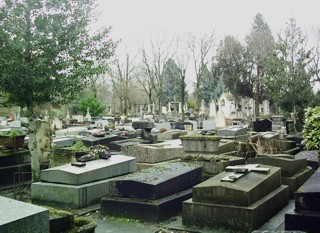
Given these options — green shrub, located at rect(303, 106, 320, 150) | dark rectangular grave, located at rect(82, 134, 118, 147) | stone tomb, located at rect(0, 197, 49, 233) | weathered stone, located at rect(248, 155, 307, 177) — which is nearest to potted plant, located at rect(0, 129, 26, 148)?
dark rectangular grave, located at rect(82, 134, 118, 147)

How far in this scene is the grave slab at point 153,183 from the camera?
6570 millimetres

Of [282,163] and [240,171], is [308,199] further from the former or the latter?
[282,163]

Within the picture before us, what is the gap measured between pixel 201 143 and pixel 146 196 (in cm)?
416

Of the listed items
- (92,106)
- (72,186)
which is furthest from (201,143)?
(92,106)

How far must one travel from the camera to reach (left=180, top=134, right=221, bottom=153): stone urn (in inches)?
407

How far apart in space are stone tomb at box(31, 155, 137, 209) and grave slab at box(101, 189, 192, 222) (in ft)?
2.57

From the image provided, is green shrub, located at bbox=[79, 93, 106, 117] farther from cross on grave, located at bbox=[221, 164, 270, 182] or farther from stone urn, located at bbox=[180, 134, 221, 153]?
cross on grave, located at bbox=[221, 164, 270, 182]

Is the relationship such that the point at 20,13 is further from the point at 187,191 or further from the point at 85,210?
the point at 187,191

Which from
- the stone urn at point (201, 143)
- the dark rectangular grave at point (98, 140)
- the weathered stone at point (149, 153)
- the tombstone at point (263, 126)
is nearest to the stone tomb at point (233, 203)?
the stone urn at point (201, 143)

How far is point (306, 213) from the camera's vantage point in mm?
5059

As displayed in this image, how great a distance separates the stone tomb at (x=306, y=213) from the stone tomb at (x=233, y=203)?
671mm

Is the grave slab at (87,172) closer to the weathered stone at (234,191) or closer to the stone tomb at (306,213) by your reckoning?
the weathered stone at (234,191)

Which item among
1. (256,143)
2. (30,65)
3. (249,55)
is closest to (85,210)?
(30,65)

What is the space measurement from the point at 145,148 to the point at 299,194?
19.4 feet
